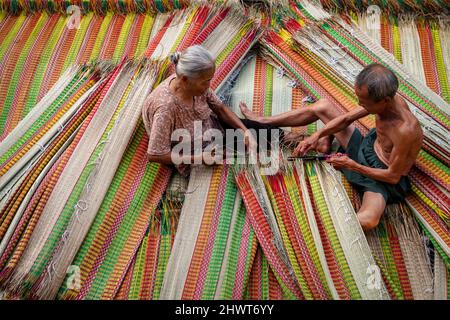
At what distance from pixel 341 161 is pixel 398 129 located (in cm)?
30

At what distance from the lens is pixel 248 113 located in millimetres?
3012

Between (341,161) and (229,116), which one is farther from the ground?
(229,116)

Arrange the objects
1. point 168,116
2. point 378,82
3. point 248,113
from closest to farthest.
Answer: point 378,82, point 168,116, point 248,113

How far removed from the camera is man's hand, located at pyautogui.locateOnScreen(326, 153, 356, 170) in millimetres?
2579

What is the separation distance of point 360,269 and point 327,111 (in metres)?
0.83

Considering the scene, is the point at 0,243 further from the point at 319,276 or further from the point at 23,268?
the point at 319,276

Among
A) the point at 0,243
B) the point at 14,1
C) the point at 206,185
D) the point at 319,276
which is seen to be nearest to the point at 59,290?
the point at 0,243

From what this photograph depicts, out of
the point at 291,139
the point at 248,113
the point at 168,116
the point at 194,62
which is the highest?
the point at 248,113

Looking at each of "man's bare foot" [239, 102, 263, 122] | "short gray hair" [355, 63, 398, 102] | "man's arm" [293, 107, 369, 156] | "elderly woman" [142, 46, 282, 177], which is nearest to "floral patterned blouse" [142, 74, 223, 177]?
"elderly woman" [142, 46, 282, 177]

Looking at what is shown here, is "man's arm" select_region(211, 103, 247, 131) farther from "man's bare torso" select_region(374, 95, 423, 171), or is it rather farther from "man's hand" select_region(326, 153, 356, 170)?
"man's bare torso" select_region(374, 95, 423, 171)

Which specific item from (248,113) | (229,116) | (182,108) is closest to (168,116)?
(182,108)

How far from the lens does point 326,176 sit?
2598mm

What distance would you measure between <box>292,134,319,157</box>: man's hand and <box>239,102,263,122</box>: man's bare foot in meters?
0.31

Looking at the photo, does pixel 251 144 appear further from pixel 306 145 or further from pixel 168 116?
pixel 168 116
